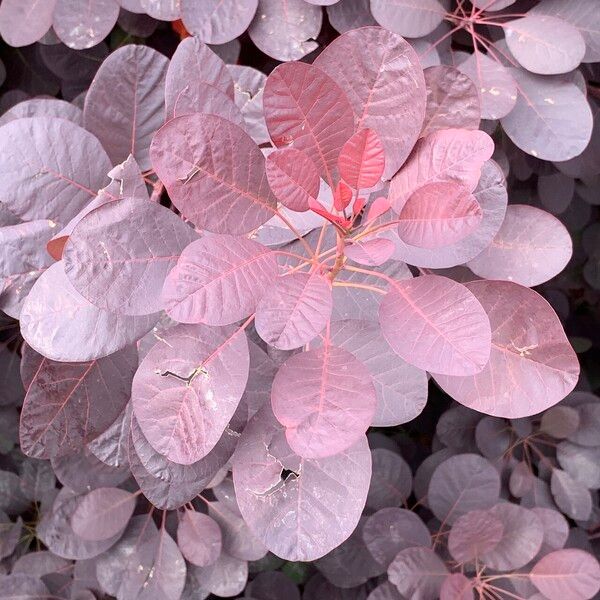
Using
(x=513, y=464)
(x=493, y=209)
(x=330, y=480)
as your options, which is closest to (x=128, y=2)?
(x=493, y=209)

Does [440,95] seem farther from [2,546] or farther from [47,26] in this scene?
[2,546]

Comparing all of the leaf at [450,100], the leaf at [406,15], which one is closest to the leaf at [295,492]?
the leaf at [450,100]

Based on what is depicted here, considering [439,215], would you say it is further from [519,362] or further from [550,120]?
[550,120]

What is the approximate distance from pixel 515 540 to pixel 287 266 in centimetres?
70

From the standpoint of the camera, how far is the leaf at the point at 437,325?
0.52m

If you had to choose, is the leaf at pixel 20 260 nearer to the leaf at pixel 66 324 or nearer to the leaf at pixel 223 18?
the leaf at pixel 66 324

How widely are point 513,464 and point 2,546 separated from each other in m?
1.06

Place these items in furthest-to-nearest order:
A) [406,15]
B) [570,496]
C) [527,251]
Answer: [570,496] → [406,15] → [527,251]

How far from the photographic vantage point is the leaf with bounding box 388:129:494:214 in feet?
1.82

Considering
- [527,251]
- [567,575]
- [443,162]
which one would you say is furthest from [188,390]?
[567,575]

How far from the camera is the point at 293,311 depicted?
52cm

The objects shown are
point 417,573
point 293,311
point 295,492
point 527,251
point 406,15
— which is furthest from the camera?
point 417,573

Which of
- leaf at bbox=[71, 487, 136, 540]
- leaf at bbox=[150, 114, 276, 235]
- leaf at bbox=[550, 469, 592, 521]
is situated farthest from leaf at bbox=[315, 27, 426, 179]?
leaf at bbox=[550, 469, 592, 521]

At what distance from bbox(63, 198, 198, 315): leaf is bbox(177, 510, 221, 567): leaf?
587mm
